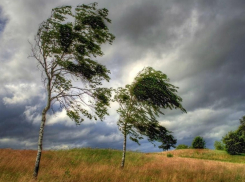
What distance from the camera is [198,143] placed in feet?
138

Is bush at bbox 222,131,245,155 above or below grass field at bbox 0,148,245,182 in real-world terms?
above

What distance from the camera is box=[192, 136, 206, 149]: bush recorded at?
41.9m

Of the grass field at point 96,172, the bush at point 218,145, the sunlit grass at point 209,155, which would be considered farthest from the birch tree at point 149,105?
the bush at point 218,145

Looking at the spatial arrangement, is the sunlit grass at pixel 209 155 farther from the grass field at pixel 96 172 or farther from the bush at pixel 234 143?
the grass field at pixel 96 172

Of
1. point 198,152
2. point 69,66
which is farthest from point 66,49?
point 198,152

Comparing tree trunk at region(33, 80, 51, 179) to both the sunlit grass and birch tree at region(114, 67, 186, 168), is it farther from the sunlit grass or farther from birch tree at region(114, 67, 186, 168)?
the sunlit grass

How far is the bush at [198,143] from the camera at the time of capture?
41.9 metres

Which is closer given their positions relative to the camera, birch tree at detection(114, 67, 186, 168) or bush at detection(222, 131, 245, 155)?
birch tree at detection(114, 67, 186, 168)

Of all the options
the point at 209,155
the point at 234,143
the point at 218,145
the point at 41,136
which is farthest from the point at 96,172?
the point at 218,145

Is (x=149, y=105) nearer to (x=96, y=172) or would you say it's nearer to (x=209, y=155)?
(x=96, y=172)

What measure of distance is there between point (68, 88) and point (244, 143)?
41.8 m

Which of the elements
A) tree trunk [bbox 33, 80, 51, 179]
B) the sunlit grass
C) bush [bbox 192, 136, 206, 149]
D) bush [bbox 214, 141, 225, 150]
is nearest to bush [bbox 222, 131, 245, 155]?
the sunlit grass

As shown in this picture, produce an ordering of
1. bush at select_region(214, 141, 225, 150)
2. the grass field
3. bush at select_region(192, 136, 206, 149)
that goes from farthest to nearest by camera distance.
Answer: bush at select_region(214, 141, 225, 150), bush at select_region(192, 136, 206, 149), the grass field

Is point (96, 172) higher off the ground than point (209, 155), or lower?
lower
